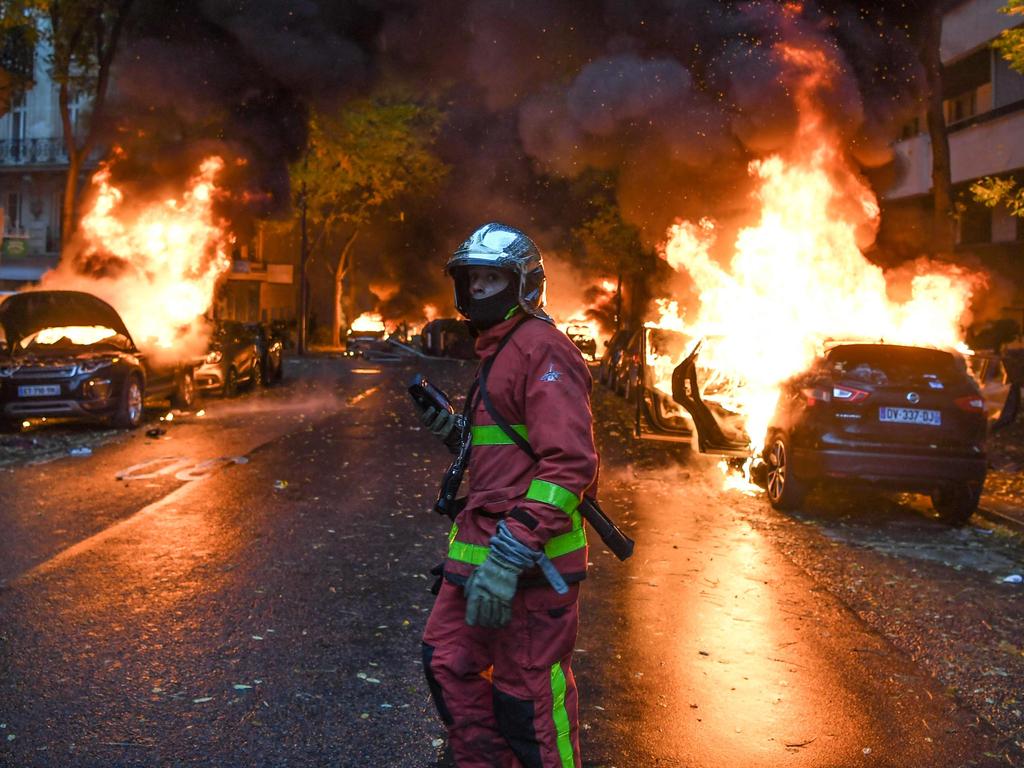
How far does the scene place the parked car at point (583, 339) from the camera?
123 feet

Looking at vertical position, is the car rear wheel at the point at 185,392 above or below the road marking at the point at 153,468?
above

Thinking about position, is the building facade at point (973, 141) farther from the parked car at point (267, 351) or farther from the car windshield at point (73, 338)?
the car windshield at point (73, 338)

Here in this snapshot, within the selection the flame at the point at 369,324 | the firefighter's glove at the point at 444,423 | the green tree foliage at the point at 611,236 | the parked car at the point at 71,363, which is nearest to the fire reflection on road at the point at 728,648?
the firefighter's glove at the point at 444,423

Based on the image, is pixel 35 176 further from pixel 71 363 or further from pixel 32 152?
pixel 71 363

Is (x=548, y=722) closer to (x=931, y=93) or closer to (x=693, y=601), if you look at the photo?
(x=693, y=601)

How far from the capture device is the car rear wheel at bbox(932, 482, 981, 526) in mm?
9070

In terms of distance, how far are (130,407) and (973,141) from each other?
1838 cm

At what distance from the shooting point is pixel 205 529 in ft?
26.6

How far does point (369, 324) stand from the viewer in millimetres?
53875

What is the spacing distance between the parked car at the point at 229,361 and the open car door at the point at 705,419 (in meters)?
10.3

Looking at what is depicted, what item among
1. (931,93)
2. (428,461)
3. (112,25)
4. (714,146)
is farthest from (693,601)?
(112,25)

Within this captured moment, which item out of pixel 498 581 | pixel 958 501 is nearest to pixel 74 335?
pixel 958 501

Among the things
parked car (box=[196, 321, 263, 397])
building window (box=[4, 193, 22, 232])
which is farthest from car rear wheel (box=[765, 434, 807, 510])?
building window (box=[4, 193, 22, 232])

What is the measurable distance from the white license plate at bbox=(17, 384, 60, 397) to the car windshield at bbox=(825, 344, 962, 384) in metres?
9.34
